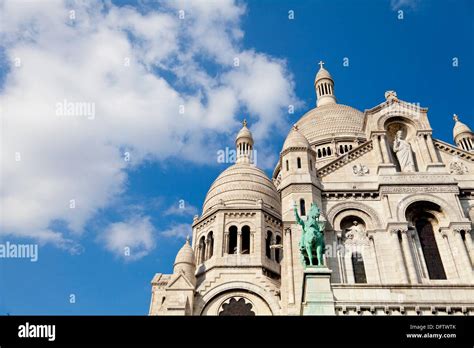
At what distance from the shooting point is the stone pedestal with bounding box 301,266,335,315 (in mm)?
16484

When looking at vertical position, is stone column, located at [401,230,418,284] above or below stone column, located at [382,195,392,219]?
below

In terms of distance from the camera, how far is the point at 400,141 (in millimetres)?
26609

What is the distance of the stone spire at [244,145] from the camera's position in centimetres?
4260

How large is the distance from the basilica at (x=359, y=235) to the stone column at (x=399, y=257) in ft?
0.15

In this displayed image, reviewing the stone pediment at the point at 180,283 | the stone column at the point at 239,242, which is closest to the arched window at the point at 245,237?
Answer: the stone column at the point at 239,242

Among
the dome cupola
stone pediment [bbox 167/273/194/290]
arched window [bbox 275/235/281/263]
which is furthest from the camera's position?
the dome cupola

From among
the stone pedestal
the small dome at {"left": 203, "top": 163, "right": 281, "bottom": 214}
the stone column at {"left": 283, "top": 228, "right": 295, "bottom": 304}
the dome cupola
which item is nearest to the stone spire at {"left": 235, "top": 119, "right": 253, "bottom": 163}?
the dome cupola

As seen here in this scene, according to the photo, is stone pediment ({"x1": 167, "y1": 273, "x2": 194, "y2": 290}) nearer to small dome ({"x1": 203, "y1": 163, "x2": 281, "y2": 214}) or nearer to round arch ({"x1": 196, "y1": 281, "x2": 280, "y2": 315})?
round arch ({"x1": 196, "y1": 281, "x2": 280, "y2": 315})

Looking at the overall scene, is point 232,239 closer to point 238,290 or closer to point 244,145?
point 238,290

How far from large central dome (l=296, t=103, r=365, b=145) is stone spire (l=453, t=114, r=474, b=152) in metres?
8.66

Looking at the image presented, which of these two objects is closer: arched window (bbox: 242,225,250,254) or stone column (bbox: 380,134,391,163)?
stone column (bbox: 380,134,391,163)

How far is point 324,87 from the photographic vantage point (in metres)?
60.6

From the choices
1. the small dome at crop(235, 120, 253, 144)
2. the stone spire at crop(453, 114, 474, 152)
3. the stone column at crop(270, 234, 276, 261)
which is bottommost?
the stone column at crop(270, 234, 276, 261)

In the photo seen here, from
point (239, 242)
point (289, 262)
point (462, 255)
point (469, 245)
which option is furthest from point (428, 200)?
point (239, 242)
